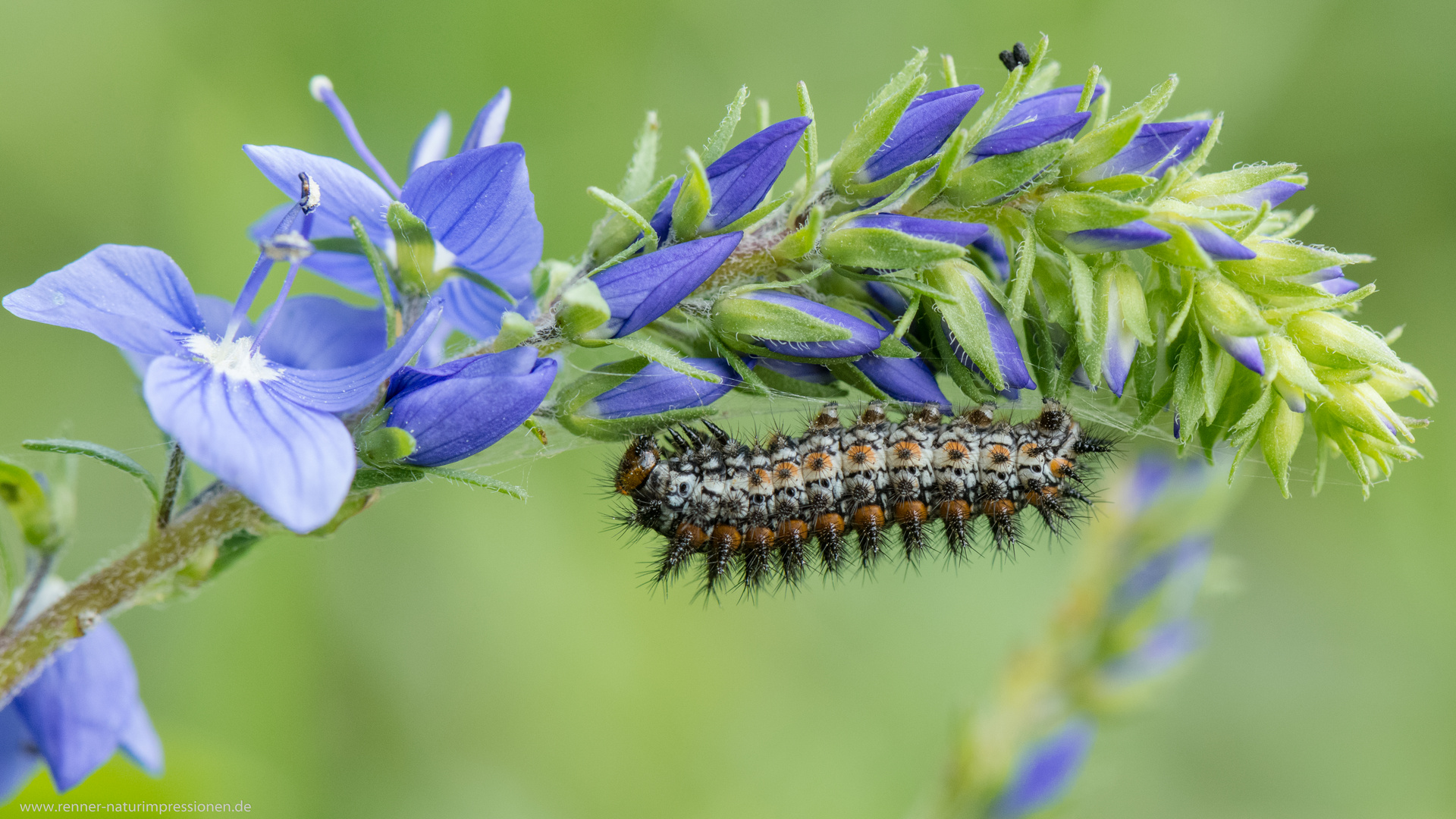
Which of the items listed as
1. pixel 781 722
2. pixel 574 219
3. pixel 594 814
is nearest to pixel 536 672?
pixel 594 814

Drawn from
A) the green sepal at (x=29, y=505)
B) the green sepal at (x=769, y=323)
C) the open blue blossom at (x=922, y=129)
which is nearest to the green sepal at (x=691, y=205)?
the green sepal at (x=769, y=323)

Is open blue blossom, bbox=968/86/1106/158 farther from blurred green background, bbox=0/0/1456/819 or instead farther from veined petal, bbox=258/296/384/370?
blurred green background, bbox=0/0/1456/819

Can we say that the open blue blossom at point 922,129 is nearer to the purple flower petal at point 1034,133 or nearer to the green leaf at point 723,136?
the purple flower petal at point 1034,133


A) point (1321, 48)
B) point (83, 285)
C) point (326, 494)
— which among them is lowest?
point (326, 494)

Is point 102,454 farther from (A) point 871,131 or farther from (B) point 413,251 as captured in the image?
(A) point 871,131

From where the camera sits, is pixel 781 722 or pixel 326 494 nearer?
pixel 326 494

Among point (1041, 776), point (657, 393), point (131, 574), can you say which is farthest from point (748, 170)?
point (1041, 776)

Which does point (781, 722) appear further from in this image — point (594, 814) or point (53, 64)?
point (53, 64)

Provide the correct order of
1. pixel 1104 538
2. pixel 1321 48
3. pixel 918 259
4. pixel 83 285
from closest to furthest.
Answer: pixel 83 285 → pixel 918 259 → pixel 1104 538 → pixel 1321 48
